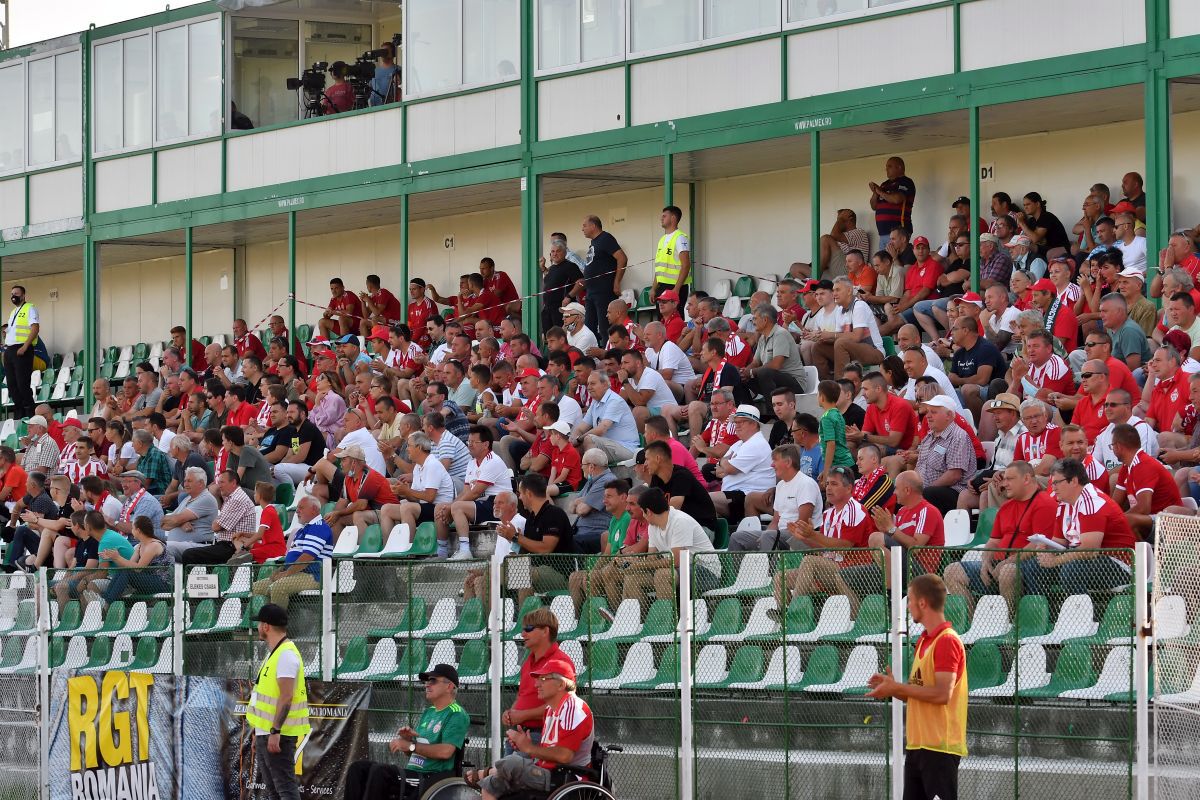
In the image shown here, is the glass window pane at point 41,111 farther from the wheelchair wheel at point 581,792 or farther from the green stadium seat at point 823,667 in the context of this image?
the green stadium seat at point 823,667

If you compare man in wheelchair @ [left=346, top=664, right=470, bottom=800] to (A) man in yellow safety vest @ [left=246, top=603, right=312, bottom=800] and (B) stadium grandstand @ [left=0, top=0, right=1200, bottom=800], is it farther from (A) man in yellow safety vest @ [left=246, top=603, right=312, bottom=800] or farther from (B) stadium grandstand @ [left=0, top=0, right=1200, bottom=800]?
(A) man in yellow safety vest @ [left=246, top=603, right=312, bottom=800]

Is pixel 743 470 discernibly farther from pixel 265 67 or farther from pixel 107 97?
pixel 107 97

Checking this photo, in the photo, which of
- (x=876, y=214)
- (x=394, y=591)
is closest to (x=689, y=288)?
(x=876, y=214)

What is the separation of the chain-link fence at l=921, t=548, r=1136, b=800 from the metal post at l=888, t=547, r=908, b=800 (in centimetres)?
13

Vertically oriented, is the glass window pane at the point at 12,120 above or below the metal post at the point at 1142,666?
above

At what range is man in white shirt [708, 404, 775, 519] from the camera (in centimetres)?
1371

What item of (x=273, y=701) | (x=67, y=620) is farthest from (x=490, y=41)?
(x=273, y=701)

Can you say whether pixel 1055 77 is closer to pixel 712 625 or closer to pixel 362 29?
pixel 712 625

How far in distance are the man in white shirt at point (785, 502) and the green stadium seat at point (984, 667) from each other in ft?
9.97

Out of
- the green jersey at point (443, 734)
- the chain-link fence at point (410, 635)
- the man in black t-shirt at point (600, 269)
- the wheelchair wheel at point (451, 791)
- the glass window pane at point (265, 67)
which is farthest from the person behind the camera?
the glass window pane at point (265, 67)

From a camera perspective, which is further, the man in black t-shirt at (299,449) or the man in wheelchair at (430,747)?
the man in black t-shirt at (299,449)

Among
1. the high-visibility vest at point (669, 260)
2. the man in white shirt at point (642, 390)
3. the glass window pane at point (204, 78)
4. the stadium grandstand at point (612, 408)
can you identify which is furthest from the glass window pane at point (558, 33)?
the man in white shirt at point (642, 390)

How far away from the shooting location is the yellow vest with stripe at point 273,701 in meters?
11.2

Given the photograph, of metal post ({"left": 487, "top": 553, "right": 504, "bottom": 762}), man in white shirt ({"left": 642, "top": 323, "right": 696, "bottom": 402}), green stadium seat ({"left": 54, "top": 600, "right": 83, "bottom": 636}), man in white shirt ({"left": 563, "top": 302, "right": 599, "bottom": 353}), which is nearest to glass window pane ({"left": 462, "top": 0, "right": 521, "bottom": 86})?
man in white shirt ({"left": 563, "top": 302, "right": 599, "bottom": 353})
